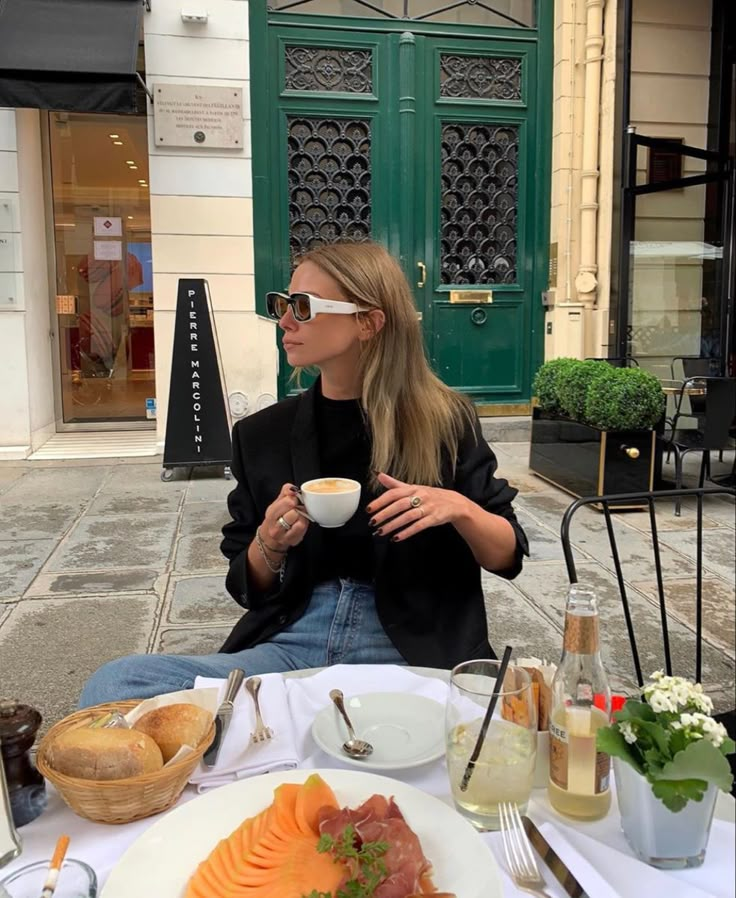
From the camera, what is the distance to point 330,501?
1.47m

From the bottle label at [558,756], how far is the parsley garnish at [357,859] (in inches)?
11.2

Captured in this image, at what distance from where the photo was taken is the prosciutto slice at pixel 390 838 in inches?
33.4

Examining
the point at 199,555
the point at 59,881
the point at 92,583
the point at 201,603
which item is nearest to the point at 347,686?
the point at 59,881

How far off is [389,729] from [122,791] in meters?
0.43

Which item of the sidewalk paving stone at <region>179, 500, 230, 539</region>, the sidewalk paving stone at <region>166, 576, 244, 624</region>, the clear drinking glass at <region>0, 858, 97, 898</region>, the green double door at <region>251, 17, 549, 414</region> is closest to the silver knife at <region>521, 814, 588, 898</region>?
the clear drinking glass at <region>0, 858, 97, 898</region>

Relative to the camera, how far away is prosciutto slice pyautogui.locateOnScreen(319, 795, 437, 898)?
848 millimetres

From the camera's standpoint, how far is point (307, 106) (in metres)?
7.61

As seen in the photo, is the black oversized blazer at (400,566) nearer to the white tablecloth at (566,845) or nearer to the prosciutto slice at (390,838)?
the white tablecloth at (566,845)

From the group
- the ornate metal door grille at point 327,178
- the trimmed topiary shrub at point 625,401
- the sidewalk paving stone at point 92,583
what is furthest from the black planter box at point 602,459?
the ornate metal door grille at point 327,178

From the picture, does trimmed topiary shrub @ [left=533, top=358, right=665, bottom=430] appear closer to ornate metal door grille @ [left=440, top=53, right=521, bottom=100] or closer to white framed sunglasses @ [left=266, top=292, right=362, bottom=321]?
ornate metal door grille @ [left=440, top=53, right=521, bottom=100]

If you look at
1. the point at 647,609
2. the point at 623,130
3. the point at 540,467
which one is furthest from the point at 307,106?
the point at 647,609

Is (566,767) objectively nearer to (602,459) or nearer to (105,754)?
(105,754)

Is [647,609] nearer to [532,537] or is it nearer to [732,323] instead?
[532,537]

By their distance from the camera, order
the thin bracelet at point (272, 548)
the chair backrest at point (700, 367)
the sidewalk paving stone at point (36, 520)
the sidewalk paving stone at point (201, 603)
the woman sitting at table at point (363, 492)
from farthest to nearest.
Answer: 1. the chair backrest at point (700, 367)
2. the sidewalk paving stone at point (36, 520)
3. the sidewalk paving stone at point (201, 603)
4. the woman sitting at table at point (363, 492)
5. the thin bracelet at point (272, 548)
